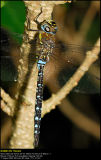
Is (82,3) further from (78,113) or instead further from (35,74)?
(35,74)

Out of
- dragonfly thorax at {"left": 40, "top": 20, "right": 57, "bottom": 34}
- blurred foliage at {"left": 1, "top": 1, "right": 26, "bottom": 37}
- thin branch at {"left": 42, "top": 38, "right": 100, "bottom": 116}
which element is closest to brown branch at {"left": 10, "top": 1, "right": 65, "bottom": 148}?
dragonfly thorax at {"left": 40, "top": 20, "right": 57, "bottom": 34}

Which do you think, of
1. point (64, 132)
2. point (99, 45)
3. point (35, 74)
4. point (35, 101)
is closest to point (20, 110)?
point (35, 101)

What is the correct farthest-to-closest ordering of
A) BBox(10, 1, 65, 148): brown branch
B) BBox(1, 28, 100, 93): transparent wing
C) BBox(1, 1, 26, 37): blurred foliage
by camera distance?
BBox(1, 1, 26, 37): blurred foliage → BBox(1, 28, 100, 93): transparent wing → BBox(10, 1, 65, 148): brown branch

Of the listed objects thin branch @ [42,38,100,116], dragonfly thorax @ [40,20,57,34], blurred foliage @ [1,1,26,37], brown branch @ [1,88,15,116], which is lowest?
brown branch @ [1,88,15,116]

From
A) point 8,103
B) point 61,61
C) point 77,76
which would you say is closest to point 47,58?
point 61,61

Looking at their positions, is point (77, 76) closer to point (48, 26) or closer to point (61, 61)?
point (61, 61)

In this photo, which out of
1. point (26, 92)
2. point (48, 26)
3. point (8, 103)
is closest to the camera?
point (48, 26)

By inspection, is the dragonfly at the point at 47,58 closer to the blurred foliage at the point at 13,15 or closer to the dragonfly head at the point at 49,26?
the dragonfly head at the point at 49,26

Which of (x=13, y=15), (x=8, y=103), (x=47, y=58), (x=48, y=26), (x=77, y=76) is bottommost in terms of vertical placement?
(x=8, y=103)

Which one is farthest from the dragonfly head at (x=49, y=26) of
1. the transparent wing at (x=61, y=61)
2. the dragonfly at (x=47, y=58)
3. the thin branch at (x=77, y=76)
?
the thin branch at (x=77, y=76)

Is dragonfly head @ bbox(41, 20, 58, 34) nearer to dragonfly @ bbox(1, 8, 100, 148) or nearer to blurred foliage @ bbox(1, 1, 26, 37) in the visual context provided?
dragonfly @ bbox(1, 8, 100, 148)
